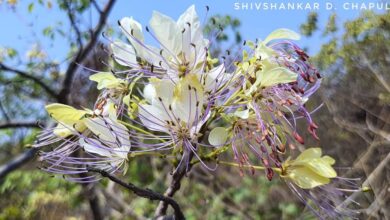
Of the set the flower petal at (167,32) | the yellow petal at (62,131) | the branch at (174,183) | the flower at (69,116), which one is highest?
the flower petal at (167,32)

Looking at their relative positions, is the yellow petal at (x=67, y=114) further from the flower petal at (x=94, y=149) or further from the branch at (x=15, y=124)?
the branch at (x=15, y=124)

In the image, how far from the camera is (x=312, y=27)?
307 cm

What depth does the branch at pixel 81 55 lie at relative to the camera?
103 inches

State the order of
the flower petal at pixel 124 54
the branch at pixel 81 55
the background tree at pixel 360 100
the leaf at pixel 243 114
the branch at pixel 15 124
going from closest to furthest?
the leaf at pixel 243 114 → the flower petal at pixel 124 54 → the background tree at pixel 360 100 → the branch at pixel 81 55 → the branch at pixel 15 124

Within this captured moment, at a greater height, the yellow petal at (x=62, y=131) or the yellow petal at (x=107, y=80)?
the yellow petal at (x=107, y=80)

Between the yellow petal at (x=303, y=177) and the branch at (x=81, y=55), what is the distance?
196 centimetres

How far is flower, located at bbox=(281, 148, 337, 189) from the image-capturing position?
2.14 feet

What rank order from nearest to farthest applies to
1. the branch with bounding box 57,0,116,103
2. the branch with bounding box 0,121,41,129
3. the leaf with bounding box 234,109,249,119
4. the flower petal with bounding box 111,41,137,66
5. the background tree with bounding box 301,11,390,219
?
1. the leaf with bounding box 234,109,249,119
2. the flower petal with bounding box 111,41,137,66
3. the background tree with bounding box 301,11,390,219
4. the branch with bounding box 57,0,116,103
5. the branch with bounding box 0,121,41,129

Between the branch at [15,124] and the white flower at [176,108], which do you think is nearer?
the white flower at [176,108]

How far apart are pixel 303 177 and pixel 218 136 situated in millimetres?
128

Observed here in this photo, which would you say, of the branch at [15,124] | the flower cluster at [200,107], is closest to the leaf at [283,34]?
the flower cluster at [200,107]

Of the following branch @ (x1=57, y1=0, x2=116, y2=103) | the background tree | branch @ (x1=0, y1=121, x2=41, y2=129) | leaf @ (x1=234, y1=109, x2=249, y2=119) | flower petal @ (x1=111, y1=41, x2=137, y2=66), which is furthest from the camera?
branch @ (x1=0, y1=121, x2=41, y2=129)

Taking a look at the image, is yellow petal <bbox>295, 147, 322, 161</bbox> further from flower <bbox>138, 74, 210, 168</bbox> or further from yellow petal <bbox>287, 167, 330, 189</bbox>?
flower <bbox>138, 74, 210, 168</bbox>

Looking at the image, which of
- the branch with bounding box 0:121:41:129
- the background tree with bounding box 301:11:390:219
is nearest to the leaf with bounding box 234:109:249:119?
the background tree with bounding box 301:11:390:219
